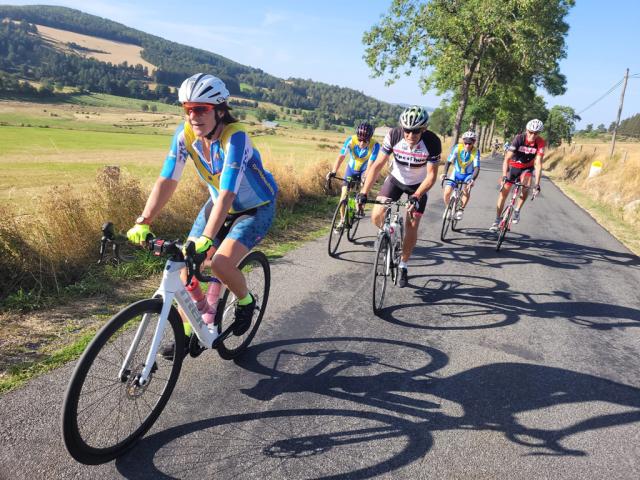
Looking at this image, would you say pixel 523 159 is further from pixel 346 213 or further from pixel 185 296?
pixel 185 296

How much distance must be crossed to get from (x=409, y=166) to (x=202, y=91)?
142 inches

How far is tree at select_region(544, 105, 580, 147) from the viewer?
253 feet

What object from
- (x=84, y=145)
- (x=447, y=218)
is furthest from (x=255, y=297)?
(x=84, y=145)

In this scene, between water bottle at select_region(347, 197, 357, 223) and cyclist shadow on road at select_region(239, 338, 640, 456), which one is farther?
water bottle at select_region(347, 197, 357, 223)

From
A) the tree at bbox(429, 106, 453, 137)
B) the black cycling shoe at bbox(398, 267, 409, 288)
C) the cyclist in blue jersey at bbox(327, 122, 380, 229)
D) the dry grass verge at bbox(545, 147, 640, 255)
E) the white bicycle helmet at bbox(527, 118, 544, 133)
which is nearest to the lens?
the black cycling shoe at bbox(398, 267, 409, 288)

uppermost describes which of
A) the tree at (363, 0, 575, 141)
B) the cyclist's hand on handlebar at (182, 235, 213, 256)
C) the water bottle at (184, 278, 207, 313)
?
the tree at (363, 0, 575, 141)

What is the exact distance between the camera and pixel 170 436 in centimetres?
269

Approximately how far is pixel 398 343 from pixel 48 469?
10.0 ft

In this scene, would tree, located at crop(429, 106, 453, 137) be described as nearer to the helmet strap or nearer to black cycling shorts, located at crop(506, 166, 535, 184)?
black cycling shorts, located at crop(506, 166, 535, 184)

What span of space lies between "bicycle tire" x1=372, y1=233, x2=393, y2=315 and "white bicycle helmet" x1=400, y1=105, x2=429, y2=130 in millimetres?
1444

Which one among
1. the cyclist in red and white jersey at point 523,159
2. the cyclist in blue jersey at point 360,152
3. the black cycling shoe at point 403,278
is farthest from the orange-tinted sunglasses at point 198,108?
the cyclist in red and white jersey at point 523,159

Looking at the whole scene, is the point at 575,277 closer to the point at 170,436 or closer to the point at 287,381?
the point at 287,381

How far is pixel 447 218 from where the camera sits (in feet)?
28.9

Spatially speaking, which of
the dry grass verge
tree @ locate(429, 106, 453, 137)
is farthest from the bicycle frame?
tree @ locate(429, 106, 453, 137)
